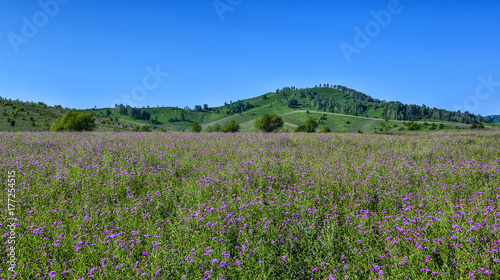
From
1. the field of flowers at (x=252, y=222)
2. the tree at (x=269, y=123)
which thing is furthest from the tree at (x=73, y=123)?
the field of flowers at (x=252, y=222)

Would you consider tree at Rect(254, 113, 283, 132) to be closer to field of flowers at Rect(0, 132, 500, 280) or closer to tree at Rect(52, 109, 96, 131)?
tree at Rect(52, 109, 96, 131)

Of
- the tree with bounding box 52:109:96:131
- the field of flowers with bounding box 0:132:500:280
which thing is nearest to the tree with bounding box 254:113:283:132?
the tree with bounding box 52:109:96:131

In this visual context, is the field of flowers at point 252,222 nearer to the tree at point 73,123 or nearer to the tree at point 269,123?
the tree at point 73,123

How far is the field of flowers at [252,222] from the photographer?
338 cm

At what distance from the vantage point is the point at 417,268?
3311 millimetres

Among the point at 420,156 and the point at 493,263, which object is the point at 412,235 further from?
the point at 420,156

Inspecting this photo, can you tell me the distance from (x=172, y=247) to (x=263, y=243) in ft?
4.54

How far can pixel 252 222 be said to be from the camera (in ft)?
15.1

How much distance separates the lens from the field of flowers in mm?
3385

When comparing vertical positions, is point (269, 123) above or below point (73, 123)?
above


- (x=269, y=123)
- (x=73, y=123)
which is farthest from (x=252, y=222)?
(x=269, y=123)

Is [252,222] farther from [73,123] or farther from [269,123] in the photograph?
[269,123]

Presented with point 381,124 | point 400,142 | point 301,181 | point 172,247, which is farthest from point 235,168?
point 381,124

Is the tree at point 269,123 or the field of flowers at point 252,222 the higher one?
the tree at point 269,123
